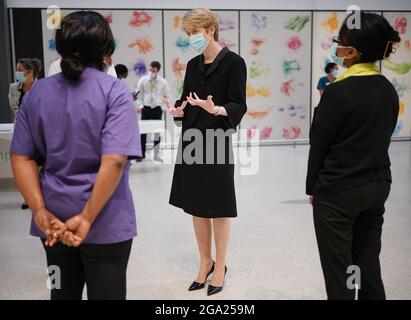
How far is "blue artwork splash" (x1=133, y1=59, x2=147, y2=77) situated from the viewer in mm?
8773

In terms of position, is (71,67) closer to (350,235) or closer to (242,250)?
(350,235)

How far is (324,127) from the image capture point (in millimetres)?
1845

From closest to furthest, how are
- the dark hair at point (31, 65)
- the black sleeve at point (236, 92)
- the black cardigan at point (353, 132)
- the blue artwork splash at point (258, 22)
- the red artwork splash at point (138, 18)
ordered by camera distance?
the black cardigan at point (353, 132)
the black sleeve at point (236, 92)
the dark hair at point (31, 65)
the red artwork splash at point (138, 18)
the blue artwork splash at point (258, 22)

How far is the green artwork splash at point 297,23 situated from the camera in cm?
920

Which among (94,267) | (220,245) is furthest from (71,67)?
(220,245)

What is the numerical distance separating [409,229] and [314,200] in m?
2.44

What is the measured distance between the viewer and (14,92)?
5270 millimetres

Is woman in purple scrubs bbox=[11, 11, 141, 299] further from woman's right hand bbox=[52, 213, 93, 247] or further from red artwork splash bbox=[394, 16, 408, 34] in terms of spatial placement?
red artwork splash bbox=[394, 16, 408, 34]

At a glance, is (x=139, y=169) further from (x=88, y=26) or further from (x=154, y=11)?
(x=88, y=26)

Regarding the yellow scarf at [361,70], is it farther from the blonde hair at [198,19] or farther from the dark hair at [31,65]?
the dark hair at [31,65]

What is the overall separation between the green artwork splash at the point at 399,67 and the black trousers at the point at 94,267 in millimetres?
9310

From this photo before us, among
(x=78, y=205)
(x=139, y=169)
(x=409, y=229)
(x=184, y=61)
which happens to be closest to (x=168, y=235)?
(x=409, y=229)

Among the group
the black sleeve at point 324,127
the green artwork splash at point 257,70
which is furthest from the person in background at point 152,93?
the black sleeve at point 324,127

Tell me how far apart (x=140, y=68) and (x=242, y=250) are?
19.7ft
